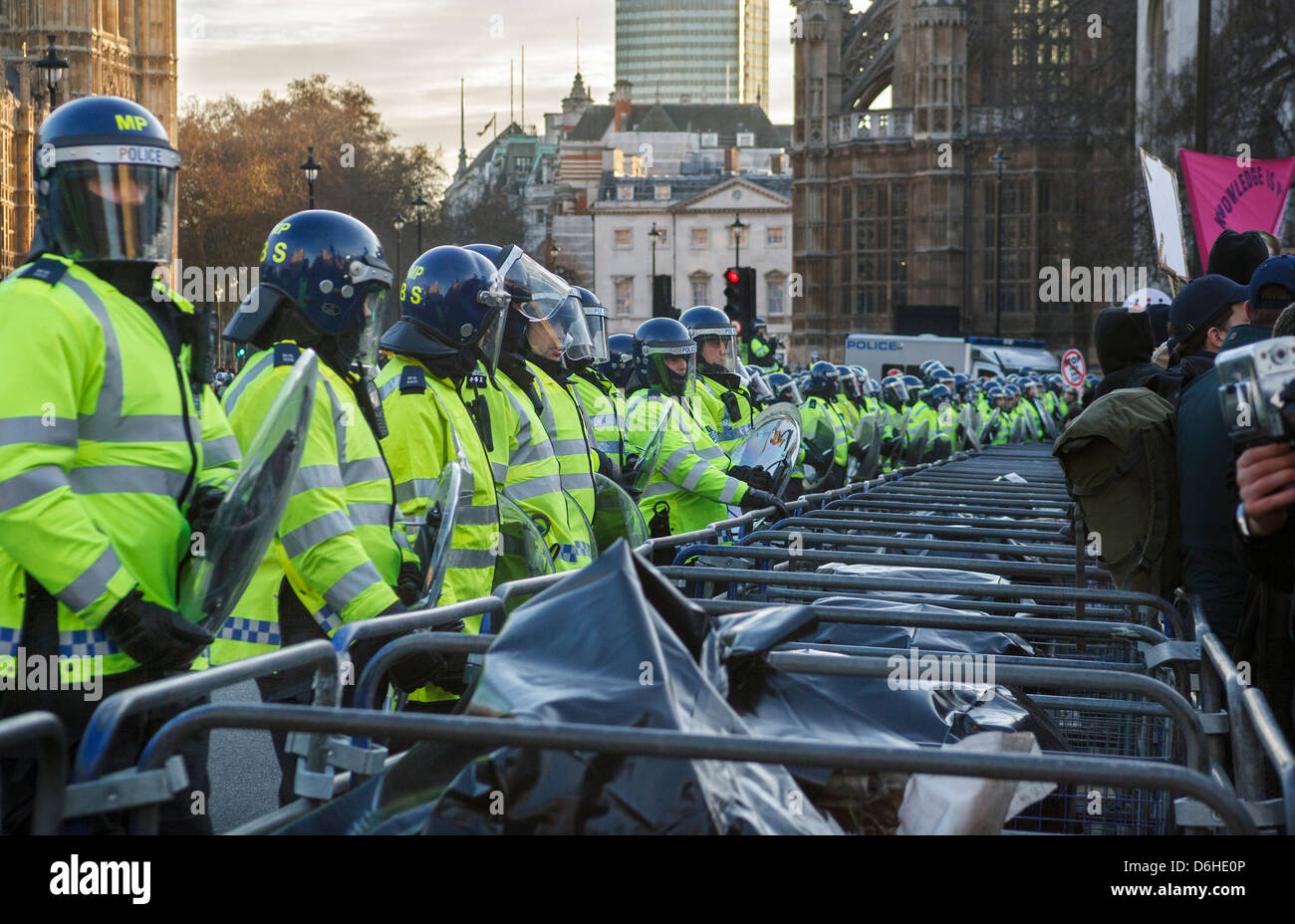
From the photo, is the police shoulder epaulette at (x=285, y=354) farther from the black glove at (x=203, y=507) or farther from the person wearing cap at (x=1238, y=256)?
the person wearing cap at (x=1238, y=256)

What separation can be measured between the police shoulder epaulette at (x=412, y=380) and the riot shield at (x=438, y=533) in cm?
46

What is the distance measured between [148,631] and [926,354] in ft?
144

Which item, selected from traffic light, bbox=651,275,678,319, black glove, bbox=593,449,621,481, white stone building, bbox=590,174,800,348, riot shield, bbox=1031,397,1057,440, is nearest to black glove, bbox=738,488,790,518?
black glove, bbox=593,449,621,481

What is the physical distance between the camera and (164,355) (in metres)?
3.85

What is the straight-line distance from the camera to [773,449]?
9742mm

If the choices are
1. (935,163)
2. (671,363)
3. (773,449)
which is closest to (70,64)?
(935,163)

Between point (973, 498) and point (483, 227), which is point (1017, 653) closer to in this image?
point (973, 498)

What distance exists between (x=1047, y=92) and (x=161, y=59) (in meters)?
A: 55.5

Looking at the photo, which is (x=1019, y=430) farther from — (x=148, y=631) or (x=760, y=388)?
(x=148, y=631)

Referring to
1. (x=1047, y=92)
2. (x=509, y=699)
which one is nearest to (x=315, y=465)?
(x=509, y=699)

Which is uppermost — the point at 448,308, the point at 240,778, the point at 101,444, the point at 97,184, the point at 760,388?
the point at 97,184

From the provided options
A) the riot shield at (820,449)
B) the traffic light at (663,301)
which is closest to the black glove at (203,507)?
the riot shield at (820,449)
